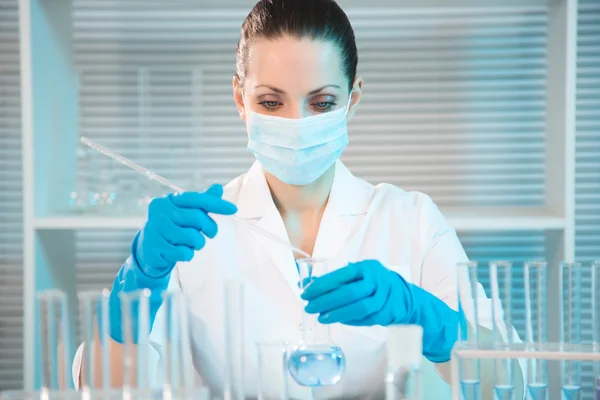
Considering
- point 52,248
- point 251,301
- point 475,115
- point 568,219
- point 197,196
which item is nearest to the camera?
point 197,196

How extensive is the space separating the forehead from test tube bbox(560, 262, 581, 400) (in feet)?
2.48

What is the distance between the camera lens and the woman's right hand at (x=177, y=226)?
4.75 ft

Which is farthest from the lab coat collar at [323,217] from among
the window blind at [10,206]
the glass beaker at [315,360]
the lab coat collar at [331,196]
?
the window blind at [10,206]

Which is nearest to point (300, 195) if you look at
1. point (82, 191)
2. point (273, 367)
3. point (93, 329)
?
point (273, 367)

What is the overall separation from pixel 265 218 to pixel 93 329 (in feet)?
2.96

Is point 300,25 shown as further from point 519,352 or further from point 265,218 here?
point 519,352

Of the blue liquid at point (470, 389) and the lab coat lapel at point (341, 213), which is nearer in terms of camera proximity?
the blue liquid at point (470, 389)

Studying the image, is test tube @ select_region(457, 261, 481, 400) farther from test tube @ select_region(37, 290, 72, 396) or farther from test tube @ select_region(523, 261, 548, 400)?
test tube @ select_region(37, 290, 72, 396)

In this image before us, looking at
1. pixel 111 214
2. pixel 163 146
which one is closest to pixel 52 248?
pixel 111 214

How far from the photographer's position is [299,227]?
6.40 feet

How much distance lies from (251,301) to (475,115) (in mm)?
1829

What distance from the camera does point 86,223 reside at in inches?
101

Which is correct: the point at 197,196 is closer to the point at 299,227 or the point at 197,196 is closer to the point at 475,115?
the point at 299,227

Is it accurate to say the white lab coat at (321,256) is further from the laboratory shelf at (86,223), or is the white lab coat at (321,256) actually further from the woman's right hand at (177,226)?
the laboratory shelf at (86,223)
